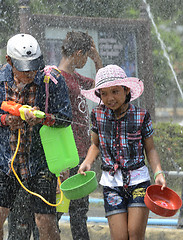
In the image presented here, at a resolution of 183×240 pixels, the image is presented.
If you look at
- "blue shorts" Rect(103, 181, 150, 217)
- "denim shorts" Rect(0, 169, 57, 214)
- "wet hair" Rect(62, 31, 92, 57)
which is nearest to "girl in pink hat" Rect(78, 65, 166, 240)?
"blue shorts" Rect(103, 181, 150, 217)

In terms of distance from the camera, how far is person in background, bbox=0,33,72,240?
10.5 feet

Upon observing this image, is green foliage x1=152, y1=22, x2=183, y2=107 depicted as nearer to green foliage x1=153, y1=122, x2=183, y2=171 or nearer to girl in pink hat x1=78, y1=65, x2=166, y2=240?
green foliage x1=153, y1=122, x2=183, y2=171

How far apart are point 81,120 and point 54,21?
8.89 feet

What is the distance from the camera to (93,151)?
3387 mm

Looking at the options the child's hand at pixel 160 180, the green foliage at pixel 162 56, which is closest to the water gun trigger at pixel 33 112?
the child's hand at pixel 160 180

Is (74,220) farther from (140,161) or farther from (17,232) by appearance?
(140,161)

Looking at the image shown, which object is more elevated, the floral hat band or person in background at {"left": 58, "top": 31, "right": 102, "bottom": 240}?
the floral hat band

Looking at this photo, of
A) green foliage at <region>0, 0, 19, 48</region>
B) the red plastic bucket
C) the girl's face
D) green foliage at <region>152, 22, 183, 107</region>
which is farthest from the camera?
green foliage at <region>152, 22, 183, 107</region>

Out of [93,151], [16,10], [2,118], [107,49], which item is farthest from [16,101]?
[16,10]

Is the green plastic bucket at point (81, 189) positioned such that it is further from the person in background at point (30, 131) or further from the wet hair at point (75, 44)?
the wet hair at point (75, 44)

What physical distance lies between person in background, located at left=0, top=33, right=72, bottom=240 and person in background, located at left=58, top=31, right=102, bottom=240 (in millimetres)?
665

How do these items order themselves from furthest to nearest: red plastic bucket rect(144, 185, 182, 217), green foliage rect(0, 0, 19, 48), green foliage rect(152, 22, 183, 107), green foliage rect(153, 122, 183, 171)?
green foliage rect(152, 22, 183, 107), green foliage rect(0, 0, 19, 48), green foliage rect(153, 122, 183, 171), red plastic bucket rect(144, 185, 182, 217)

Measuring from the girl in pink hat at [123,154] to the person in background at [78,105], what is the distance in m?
0.65

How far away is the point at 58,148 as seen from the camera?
335 cm
